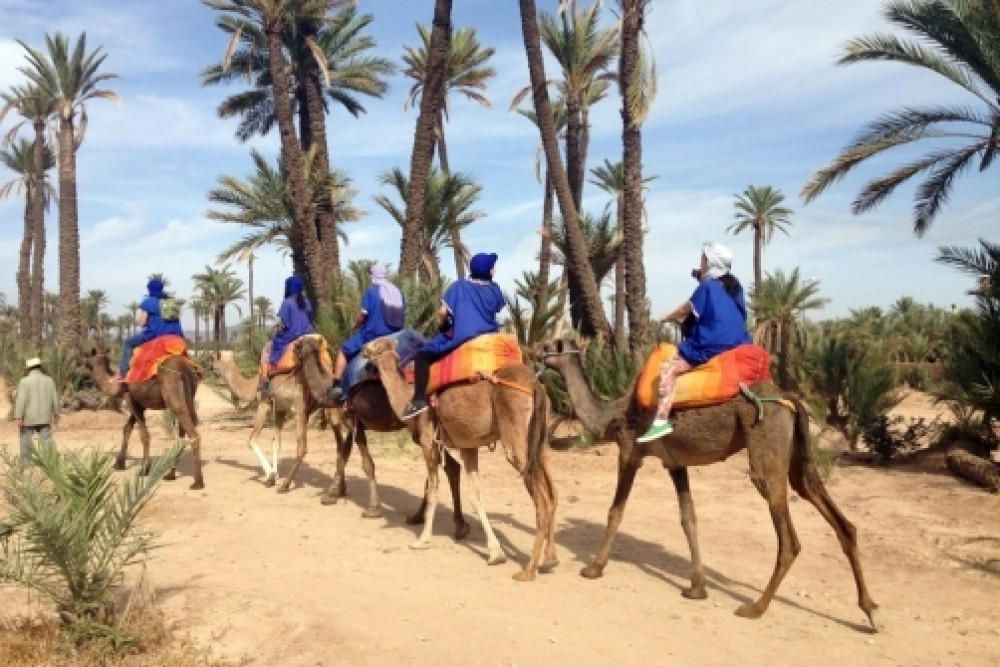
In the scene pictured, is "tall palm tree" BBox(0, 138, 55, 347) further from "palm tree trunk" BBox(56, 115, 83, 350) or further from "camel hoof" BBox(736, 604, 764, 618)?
"camel hoof" BBox(736, 604, 764, 618)

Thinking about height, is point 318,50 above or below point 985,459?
above

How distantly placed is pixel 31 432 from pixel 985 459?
1218 cm

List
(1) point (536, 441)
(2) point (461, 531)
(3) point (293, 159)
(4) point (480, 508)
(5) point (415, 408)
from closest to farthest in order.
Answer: (1) point (536, 441) → (4) point (480, 508) → (5) point (415, 408) → (2) point (461, 531) → (3) point (293, 159)

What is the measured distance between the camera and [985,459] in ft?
34.7

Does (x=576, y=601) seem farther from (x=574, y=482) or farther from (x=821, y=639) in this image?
(x=574, y=482)

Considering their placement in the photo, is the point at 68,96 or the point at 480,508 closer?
the point at 480,508

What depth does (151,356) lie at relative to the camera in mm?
9992

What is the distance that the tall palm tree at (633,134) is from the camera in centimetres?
1714

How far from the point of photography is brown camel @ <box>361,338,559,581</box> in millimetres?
6652

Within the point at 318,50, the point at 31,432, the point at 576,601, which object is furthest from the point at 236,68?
the point at 576,601

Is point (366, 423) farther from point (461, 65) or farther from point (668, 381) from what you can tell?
point (461, 65)

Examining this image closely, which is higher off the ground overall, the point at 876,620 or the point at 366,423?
the point at 366,423

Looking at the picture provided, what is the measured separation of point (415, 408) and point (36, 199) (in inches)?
1528

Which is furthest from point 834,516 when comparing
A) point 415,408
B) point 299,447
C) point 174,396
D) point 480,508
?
point 174,396
